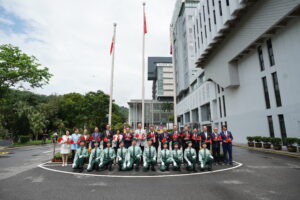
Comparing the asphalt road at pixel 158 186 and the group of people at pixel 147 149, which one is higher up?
the group of people at pixel 147 149


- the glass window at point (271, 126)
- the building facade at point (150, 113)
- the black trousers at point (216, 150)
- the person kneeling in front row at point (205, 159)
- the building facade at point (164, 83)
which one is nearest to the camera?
the person kneeling in front row at point (205, 159)

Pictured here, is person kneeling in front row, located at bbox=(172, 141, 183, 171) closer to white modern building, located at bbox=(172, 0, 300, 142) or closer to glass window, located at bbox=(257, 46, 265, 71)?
white modern building, located at bbox=(172, 0, 300, 142)

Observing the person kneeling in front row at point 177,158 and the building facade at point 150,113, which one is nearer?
the person kneeling in front row at point 177,158

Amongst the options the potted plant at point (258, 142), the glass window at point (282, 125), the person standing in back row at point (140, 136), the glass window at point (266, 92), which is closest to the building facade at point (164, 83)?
the glass window at point (266, 92)

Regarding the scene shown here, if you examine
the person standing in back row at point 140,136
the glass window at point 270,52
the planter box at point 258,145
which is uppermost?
the glass window at point 270,52

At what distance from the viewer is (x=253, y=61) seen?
77.6 ft

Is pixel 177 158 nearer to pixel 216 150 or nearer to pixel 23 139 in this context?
pixel 216 150

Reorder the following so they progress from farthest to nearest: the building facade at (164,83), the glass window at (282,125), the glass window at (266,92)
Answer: the building facade at (164,83) < the glass window at (266,92) < the glass window at (282,125)

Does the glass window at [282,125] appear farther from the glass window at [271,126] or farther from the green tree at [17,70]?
the green tree at [17,70]

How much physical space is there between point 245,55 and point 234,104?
8.28m

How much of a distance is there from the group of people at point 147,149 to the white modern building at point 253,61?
491 inches

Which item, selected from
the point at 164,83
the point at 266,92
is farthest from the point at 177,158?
the point at 164,83

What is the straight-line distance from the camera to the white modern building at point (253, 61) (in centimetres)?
1695

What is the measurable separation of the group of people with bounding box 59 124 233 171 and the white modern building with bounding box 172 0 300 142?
40.9 ft
